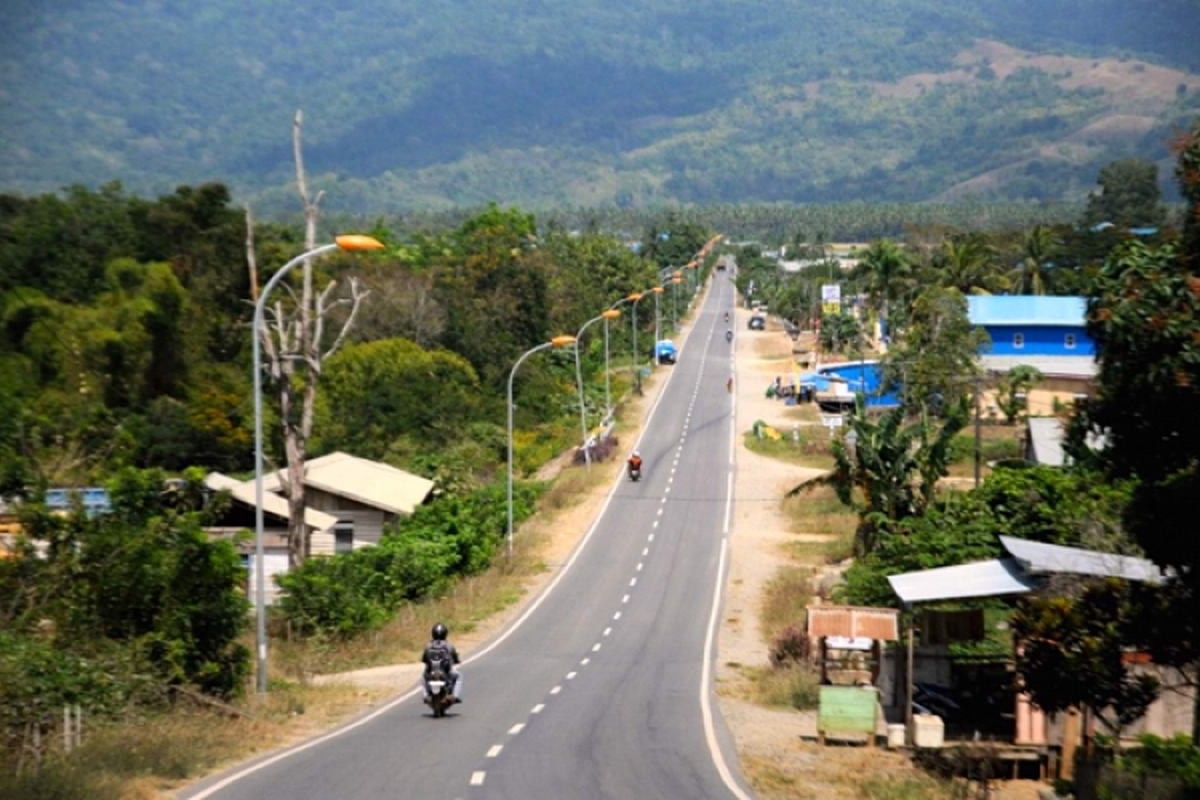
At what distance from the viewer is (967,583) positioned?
Result: 71.7ft

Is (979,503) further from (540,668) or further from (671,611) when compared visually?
(540,668)

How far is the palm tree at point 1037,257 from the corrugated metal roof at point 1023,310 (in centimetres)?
2099

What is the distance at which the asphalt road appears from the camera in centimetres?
1811

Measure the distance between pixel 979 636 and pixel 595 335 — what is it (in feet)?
298

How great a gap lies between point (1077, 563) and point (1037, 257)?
333 feet

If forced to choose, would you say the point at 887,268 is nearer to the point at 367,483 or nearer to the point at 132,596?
the point at 367,483

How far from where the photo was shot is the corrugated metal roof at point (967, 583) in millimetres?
20922

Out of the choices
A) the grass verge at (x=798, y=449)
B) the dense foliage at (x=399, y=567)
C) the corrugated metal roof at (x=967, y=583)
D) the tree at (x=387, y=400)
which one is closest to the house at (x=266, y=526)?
the dense foliage at (x=399, y=567)

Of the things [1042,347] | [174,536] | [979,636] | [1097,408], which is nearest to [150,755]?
[174,536]

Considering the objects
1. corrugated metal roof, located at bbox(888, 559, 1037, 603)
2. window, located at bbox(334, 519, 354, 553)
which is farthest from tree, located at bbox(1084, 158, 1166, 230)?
corrugated metal roof, located at bbox(888, 559, 1037, 603)

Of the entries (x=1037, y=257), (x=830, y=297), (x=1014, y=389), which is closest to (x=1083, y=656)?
(x=1014, y=389)

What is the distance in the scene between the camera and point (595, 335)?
115562 millimetres

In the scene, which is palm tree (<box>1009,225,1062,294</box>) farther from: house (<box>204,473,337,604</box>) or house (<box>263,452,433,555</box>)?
house (<box>204,473,337,604</box>)

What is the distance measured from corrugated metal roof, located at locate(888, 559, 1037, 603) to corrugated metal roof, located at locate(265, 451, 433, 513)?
27950 mm
